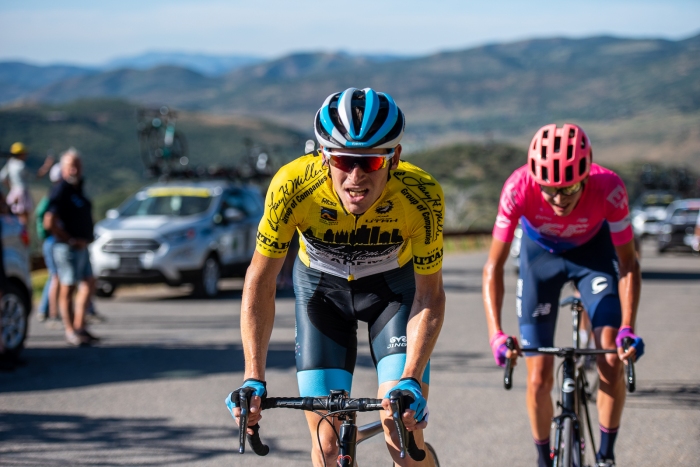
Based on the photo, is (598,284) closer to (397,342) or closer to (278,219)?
(397,342)

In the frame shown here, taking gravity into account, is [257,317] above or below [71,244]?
above

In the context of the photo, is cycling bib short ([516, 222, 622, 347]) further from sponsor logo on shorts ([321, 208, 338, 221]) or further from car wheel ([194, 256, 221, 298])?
car wheel ([194, 256, 221, 298])

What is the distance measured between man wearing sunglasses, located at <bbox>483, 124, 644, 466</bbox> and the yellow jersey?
1.09 m

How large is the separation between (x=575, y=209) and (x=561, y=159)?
0.54 meters

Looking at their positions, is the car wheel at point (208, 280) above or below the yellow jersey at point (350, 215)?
below

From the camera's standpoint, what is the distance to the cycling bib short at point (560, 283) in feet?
17.8

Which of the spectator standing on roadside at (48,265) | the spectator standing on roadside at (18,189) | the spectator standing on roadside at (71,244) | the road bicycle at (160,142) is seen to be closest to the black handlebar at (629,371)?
the spectator standing on roadside at (71,244)

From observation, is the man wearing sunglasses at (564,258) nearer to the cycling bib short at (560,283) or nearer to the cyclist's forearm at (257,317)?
the cycling bib short at (560,283)

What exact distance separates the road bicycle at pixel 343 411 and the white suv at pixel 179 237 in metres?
11.0

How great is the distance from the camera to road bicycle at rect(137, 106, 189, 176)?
17953mm

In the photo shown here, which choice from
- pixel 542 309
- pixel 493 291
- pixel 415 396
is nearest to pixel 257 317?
pixel 415 396

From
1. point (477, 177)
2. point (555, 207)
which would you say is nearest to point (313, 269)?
point (555, 207)

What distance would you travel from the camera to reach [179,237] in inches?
574

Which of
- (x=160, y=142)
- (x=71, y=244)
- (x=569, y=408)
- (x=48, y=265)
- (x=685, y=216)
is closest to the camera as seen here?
(x=569, y=408)
